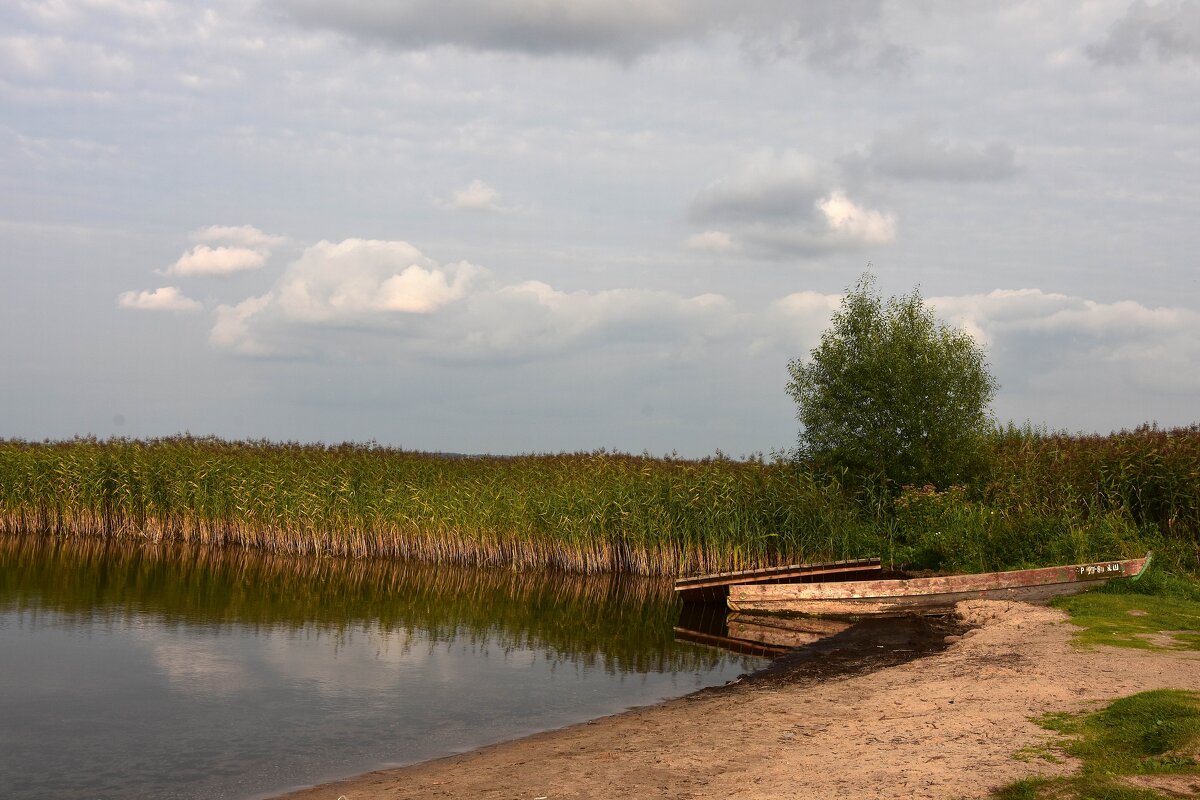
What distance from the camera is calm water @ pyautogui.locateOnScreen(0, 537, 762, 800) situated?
1083cm

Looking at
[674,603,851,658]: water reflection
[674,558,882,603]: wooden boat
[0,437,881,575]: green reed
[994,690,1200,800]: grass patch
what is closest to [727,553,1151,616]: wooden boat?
[674,603,851,658]: water reflection

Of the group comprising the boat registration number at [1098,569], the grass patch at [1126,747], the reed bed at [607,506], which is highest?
the reed bed at [607,506]

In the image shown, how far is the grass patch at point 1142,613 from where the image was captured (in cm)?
1353

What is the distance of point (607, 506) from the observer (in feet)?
85.1

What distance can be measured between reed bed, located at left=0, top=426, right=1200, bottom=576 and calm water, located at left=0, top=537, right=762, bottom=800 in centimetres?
162

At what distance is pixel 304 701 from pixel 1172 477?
19661 mm

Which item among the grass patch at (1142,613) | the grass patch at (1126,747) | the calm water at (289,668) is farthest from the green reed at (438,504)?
the grass patch at (1126,747)

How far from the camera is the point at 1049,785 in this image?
7363mm

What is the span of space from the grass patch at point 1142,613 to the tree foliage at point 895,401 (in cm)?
834

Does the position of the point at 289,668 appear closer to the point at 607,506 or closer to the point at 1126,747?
the point at 607,506

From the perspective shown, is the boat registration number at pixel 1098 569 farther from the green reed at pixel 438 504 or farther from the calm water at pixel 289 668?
the calm water at pixel 289 668

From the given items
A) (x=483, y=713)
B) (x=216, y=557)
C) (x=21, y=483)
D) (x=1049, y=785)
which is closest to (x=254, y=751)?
(x=483, y=713)

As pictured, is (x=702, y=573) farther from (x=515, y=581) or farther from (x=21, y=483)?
(x=21, y=483)

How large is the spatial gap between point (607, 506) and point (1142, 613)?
44.9 ft
